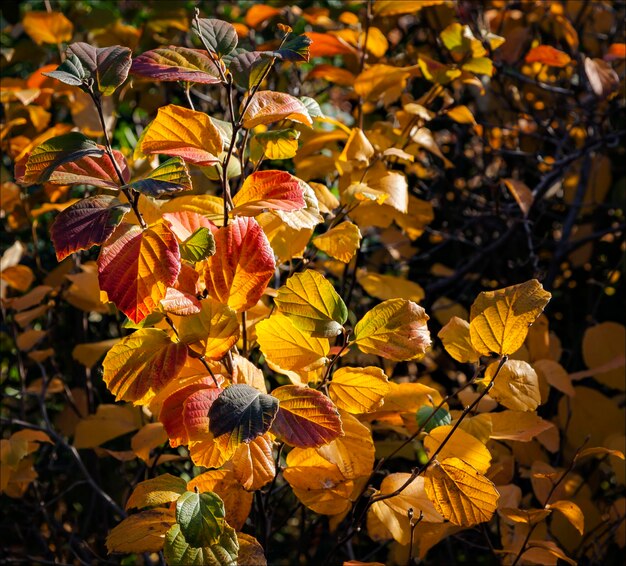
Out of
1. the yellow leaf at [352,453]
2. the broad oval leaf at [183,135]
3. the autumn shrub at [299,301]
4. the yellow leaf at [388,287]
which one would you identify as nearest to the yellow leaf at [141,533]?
the autumn shrub at [299,301]

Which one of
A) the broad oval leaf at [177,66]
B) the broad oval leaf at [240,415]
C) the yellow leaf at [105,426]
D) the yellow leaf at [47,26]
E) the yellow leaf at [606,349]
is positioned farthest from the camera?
the yellow leaf at [47,26]

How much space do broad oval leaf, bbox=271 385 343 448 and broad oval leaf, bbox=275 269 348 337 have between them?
82 millimetres

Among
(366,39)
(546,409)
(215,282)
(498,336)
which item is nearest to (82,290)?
(215,282)

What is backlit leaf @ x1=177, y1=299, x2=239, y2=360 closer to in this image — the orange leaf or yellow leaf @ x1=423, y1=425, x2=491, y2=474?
yellow leaf @ x1=423, y1=425, x2=491, y2=474

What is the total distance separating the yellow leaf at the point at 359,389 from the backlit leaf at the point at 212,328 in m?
0.16

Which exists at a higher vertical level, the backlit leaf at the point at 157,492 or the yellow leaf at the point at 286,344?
the yellow leaf at the point at 286,344

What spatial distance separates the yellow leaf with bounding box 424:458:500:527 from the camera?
3.25 feet

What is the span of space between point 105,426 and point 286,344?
0.64 metres

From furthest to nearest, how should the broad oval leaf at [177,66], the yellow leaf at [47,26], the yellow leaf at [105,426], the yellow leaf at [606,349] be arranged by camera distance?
the yellow leaf at [47,26] < the yellow leaf at [606,349] < the yellow leaf at [105,426] < the broad oval leaf at [177,66]

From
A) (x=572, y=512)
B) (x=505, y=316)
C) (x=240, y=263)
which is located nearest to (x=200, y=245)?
(x=240, y=263)

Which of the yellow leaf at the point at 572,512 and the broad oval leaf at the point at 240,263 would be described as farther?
the yellow leaf at the point at 572,512

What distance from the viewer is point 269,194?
0.99m

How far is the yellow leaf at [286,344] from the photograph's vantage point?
1.00 meters

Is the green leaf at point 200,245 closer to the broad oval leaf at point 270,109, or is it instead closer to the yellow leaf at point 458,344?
the broad oval leaf at point 270,109
